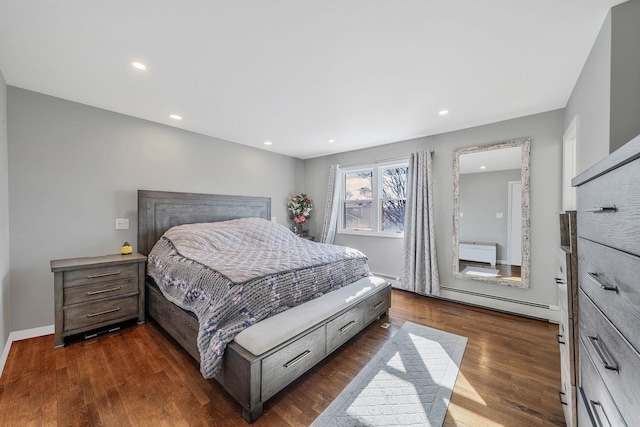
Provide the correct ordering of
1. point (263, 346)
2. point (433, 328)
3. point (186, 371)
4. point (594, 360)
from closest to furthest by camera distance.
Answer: point (594, 360)
point (263, 346)
point (186, 371)
point (433, 328)

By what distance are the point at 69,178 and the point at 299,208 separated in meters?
3.19

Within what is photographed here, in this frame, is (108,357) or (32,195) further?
(32,195)

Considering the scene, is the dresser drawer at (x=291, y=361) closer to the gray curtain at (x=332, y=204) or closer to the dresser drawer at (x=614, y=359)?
the dresser drawer at (x=614, y=359)

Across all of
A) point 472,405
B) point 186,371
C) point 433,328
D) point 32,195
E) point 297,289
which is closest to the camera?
point 472,405

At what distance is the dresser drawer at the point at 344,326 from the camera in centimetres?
203

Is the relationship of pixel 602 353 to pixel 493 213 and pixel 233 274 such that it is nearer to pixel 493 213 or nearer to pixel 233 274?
pixel 233 274

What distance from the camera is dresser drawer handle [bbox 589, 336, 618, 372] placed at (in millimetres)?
685

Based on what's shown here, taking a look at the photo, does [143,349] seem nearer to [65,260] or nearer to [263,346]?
[65,260]

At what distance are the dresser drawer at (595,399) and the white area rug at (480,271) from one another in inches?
91.8

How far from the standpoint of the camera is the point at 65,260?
2.50 m

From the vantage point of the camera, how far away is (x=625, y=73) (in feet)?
4.58

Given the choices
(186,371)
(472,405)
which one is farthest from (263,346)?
(472,405)

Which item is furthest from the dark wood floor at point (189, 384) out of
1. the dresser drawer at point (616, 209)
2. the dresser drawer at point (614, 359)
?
the dresser drawer at point (616, 209)

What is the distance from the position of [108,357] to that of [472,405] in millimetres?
2795
